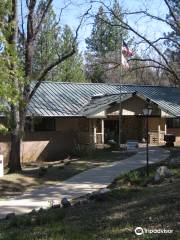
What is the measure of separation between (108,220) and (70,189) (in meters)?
8.55

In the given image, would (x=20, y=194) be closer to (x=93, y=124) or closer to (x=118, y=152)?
(x=118, y=152)

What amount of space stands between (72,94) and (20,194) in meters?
21.3

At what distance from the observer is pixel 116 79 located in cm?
6550

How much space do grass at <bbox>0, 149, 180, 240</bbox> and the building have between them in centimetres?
1916

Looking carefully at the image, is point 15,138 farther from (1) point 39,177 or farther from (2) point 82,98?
(2) point 82,98

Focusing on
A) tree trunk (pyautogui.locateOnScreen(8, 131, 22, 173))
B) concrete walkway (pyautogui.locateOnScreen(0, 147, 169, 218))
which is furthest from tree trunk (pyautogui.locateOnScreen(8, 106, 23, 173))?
concrete walkway (pyautogui.locateOnScreen(0, 147, 169, 218))

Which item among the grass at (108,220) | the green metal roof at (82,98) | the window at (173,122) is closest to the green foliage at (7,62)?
the grass at (108,220)

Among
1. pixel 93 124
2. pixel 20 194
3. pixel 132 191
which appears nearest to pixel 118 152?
pixel 93 124

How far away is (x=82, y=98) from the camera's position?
38062 millimetres

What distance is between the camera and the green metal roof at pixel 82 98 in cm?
3438

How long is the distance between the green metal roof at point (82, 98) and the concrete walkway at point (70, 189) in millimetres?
9655

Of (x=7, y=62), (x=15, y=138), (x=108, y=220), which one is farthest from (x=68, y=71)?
(x=108, y=220)

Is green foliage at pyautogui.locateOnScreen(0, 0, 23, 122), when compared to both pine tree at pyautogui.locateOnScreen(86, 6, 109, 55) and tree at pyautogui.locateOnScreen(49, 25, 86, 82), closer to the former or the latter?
tree at pyautogui.locateOnScreen(49, 25, 86, 82)
